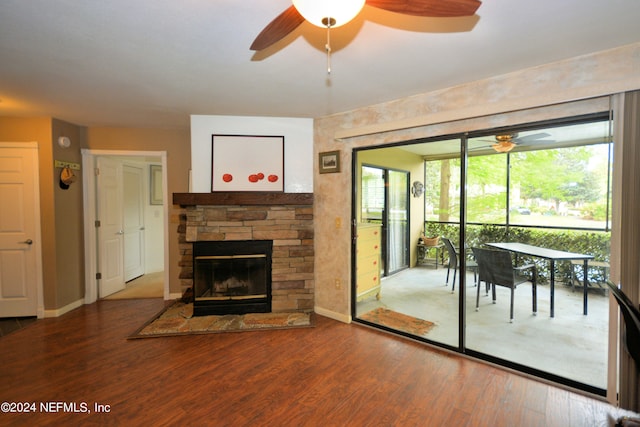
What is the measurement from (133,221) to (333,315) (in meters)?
4.12

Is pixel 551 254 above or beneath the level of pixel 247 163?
beneath

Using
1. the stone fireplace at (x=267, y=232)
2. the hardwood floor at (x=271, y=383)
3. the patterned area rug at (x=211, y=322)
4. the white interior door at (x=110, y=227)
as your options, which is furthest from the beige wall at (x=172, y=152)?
the hardwood floor at (x=271, y=383)

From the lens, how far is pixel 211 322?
3262 millimetres

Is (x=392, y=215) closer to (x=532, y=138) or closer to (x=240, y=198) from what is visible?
(x=532, y=138)

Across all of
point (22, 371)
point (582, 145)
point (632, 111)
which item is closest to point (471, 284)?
point (582, 145)

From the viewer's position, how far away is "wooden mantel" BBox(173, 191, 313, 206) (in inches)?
131

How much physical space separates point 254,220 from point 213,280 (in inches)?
34.8

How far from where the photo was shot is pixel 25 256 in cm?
353

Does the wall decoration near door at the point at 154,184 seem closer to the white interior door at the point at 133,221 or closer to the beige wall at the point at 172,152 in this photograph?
the white interior door at the point at 133,221

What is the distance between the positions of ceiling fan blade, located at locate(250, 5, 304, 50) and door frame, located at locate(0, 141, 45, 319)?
3697 millimetres

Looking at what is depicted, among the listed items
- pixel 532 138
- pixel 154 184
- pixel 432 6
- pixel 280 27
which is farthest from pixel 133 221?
pixel 532 138

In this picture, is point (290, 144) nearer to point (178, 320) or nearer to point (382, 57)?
point (382, 57)

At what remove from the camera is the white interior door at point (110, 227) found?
13.6 feet

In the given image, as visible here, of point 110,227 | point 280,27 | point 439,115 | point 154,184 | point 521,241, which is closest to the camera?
point 280,27
